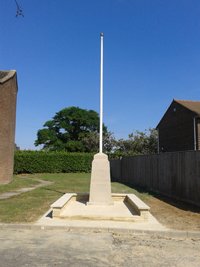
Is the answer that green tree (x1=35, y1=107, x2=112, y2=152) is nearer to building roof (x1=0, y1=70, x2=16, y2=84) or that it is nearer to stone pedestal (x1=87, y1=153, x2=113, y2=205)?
building roof (x1=0, y1=70, x2=16, y2=84)

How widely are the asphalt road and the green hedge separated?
29.3 meters

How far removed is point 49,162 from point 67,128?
34342 mm

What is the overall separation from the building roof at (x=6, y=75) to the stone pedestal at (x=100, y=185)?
12832 millimetres

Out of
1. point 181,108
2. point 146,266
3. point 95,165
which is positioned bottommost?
point 146,266

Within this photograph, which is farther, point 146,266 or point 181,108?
point 181,108

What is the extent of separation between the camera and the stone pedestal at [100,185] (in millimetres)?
12547

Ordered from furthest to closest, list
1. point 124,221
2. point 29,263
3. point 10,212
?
point 10,212 < point 124,221 < point 29,263

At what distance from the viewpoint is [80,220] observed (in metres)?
9.66

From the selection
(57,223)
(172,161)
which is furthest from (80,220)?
(172,161)

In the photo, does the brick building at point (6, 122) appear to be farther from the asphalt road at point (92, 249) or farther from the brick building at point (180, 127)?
the asphalt road at point (92, 249)

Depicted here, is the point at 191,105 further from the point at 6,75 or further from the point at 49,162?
the point at 6,75

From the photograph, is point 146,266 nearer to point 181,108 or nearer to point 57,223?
point 57,223

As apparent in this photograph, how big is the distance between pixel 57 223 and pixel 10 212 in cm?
222

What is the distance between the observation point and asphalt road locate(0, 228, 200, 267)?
231 inches
